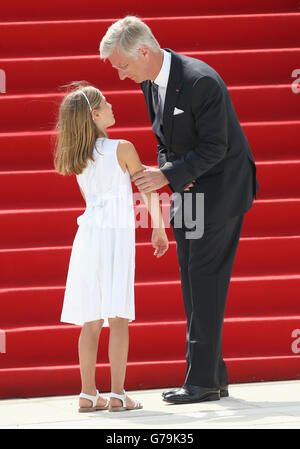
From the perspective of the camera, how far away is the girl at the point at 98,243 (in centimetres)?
333

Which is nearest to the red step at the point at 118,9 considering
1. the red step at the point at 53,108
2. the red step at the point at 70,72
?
the red step at the point at 70,72

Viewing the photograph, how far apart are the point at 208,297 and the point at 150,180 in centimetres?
50

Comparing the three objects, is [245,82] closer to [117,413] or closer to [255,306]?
[255,306]

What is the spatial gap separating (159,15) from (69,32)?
0.57 metres

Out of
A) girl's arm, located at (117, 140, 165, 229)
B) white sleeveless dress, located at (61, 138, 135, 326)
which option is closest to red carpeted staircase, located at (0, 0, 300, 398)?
white sleeveless dress, located at (61, 138, 135, 326)

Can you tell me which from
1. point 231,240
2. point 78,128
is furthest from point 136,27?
point 231,240

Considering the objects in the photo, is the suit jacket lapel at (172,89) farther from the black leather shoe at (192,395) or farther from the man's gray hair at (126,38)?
the black leather shoe at (192,395)

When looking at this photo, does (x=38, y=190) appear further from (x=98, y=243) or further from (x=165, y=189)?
(x=98, y=243)

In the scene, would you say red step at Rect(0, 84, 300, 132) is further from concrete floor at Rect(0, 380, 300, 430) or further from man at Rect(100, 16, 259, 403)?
concrete floor at Rect(0, 380, 300, 430)

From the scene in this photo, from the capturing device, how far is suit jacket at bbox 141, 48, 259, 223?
3.35 metres

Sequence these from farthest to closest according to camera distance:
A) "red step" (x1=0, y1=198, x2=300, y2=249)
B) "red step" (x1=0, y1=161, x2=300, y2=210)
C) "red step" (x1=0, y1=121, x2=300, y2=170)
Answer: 1. "red step" (x1=0, y1=121, x2=300, y2=170)
2. "red step" (x1=0, y1=161, x2=300, y2=210)
3. "red step" (x1=0, y1=198, x2=300, y2=249)

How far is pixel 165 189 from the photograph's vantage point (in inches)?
180

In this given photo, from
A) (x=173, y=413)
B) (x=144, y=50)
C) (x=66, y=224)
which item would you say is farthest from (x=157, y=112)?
(x=173, y=413)

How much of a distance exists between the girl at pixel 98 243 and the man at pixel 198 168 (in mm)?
113
